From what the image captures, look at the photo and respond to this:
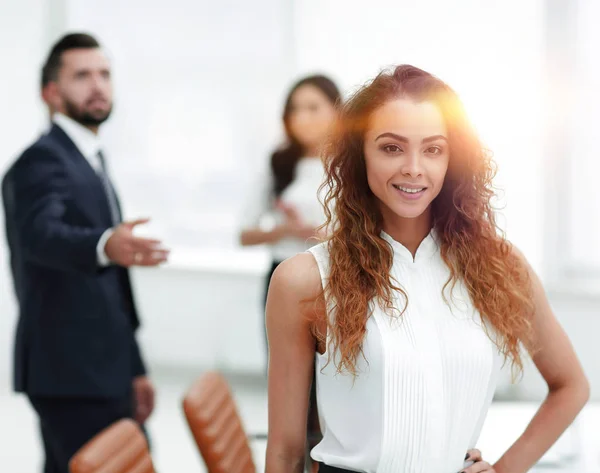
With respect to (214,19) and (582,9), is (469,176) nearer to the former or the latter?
(582,9)

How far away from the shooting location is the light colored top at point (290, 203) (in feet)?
9.63

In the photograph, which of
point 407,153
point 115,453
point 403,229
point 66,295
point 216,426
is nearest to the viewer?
point 407,153

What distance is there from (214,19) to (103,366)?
330 centimetres

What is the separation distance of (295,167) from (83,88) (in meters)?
0.96

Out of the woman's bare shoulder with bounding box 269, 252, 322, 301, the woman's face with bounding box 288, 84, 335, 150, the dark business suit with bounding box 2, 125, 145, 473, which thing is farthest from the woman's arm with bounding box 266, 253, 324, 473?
the woman's face with bounding box 288, 84, 335, 150

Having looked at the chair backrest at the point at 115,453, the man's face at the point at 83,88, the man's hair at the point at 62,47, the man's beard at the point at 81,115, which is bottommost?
the chair backrest at the point at 115,453

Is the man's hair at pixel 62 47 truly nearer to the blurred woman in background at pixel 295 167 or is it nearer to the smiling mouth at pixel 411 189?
the blurred woman in background at pixel 295 167

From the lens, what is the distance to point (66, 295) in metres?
2.33

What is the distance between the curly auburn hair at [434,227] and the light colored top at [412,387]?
2cm

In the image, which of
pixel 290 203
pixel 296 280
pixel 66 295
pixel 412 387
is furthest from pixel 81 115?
pixel 412 387

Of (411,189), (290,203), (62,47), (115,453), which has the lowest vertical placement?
(115,453)

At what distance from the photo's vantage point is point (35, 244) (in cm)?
219

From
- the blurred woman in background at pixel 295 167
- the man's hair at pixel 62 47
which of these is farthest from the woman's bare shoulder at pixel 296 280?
the blurred woman in background at pixel 295 167

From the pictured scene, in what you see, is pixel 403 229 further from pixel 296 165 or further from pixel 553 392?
pixel 296 165
